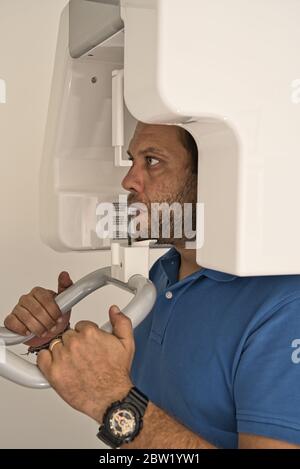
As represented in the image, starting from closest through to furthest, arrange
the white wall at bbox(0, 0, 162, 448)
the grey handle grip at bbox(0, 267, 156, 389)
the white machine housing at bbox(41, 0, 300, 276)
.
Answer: the white machine housing at bbox(41, 0, 300, 276)
the grey handle grip at bbox(0, 267, 156, 389)
the white wall at bbox(0, 0, 162, 448)

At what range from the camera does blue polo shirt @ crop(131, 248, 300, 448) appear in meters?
0.73

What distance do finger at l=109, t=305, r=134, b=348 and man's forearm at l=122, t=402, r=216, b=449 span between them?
3.4 inches

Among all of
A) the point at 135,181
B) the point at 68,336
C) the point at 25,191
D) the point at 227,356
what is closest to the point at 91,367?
the point at 68,336

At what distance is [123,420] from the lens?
72 centimetres

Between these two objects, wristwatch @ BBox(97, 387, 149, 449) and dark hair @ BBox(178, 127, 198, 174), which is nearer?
wristwatch @ BBox(97, 387, 149, 449)

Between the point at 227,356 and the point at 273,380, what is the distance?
0.36 ft

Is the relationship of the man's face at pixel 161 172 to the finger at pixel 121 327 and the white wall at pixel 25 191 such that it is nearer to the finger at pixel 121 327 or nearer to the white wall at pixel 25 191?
the finger at pixel 121 327

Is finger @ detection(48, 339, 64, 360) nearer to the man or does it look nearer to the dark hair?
the man

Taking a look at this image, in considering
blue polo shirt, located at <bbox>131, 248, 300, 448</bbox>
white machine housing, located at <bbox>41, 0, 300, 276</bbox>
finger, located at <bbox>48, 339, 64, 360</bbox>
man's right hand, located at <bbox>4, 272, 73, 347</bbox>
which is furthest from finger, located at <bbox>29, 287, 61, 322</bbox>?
white machine housing, located at <bbox>41, 0, 300, 276</bbox>

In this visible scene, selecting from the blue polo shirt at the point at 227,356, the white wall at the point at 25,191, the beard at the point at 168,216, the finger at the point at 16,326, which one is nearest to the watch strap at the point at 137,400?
the blue polo shirt at the point at 227,356

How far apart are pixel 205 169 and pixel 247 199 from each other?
0.09 m

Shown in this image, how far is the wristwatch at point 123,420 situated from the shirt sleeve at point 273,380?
0.12 m

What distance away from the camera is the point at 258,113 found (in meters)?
0.63

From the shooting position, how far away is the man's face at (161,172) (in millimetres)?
925
